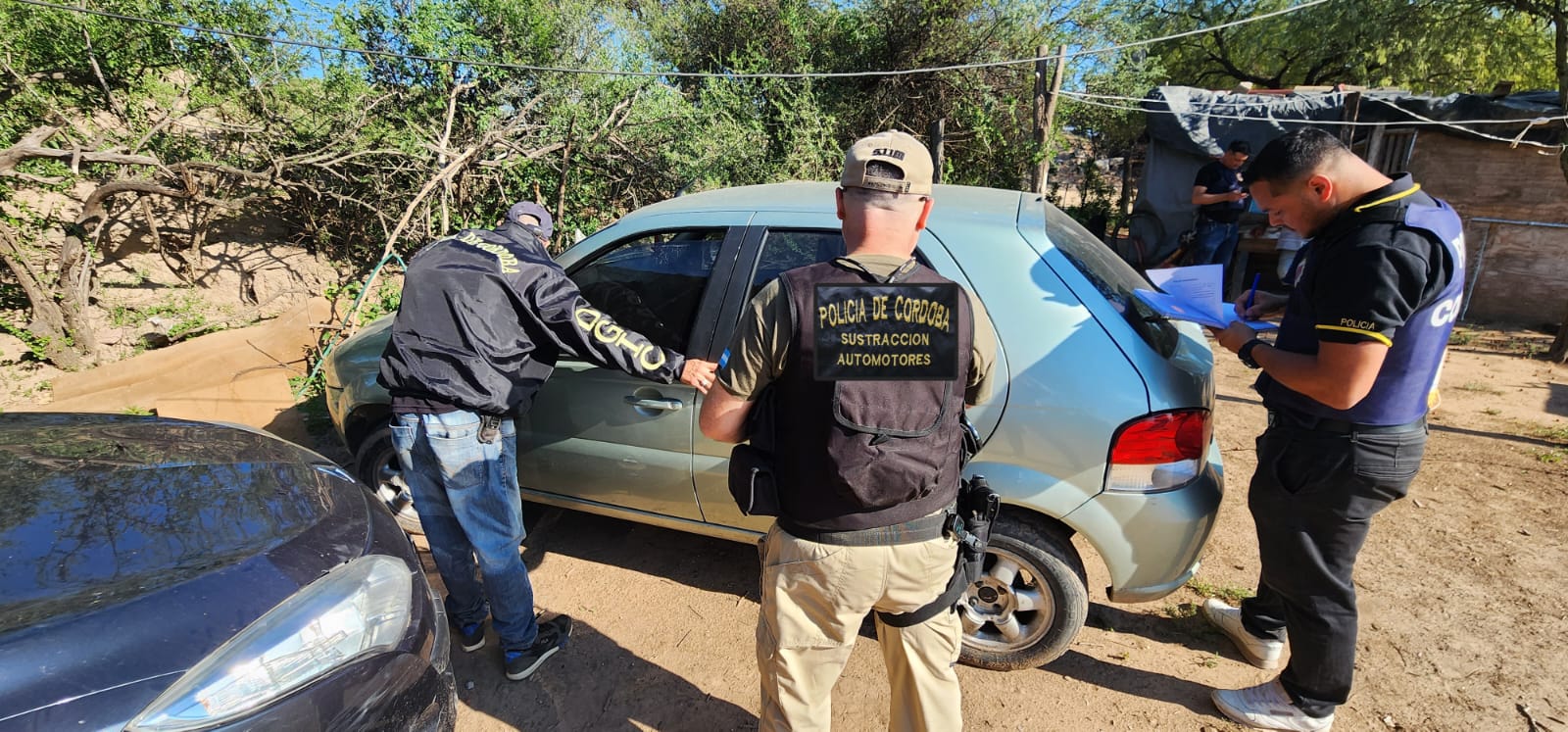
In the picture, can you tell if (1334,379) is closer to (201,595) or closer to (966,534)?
(966,534)

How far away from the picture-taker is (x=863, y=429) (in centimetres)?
141

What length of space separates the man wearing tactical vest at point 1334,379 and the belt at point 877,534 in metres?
1.13

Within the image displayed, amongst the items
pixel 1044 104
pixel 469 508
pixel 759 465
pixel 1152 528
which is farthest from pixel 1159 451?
pixel 1044 104

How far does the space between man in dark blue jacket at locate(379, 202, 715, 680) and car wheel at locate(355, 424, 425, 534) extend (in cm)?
94

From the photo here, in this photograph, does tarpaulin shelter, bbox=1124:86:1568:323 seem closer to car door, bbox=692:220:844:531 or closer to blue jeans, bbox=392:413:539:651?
Answer: car door, bbox=692:220:844:531

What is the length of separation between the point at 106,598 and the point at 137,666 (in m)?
0.20

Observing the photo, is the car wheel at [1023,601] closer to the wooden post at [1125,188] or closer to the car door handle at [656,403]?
the car door handle at [656,403]

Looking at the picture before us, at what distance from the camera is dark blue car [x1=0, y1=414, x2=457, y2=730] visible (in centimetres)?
124

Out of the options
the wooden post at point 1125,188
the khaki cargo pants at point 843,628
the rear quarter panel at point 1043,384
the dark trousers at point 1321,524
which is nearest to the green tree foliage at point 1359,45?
the wooden post at point 1125,188

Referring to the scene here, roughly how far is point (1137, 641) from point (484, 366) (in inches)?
106

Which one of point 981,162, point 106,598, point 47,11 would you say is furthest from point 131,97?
point 981,162

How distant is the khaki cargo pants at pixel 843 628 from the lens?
1551 mm

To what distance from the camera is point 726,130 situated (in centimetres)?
823

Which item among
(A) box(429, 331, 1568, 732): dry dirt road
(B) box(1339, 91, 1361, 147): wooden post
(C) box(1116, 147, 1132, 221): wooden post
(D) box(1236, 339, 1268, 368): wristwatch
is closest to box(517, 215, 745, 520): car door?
(A) box(429, 331, 1568, 732): dry dirt road
